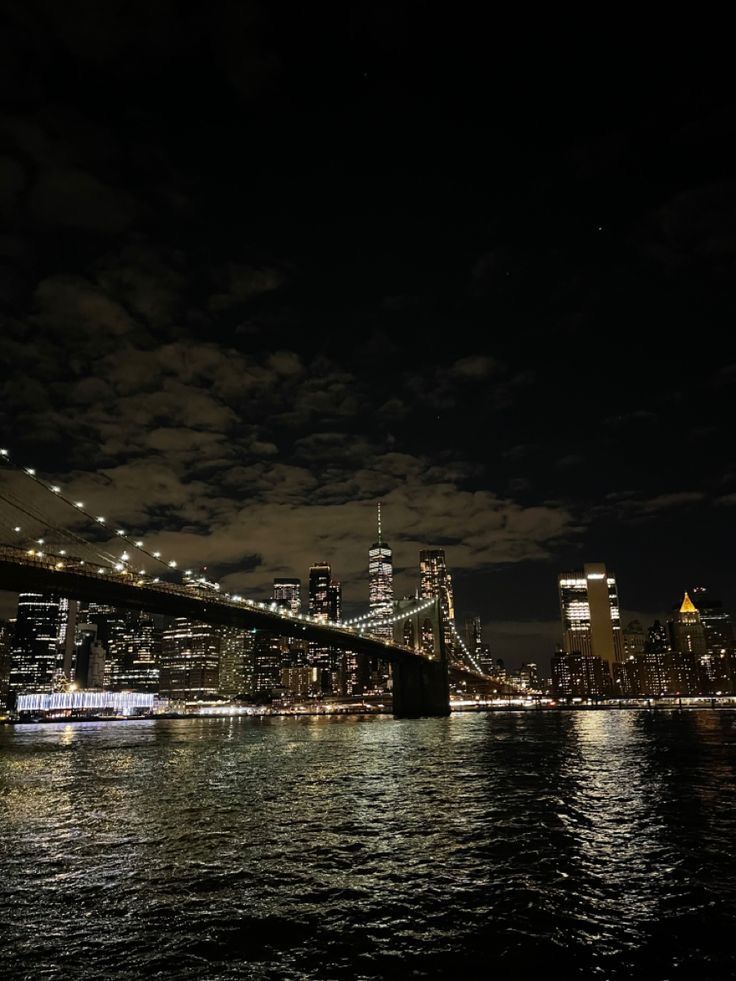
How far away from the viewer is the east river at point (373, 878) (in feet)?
28.7

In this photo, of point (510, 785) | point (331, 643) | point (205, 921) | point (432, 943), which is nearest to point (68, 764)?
point (510, 785)

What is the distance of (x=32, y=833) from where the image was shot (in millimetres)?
17688

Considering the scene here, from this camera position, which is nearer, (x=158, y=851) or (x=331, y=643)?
(x=158, y=851)

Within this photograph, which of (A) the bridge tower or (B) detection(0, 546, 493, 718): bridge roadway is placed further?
(A) the bridge tower

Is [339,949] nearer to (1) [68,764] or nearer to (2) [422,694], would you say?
(1) [68,764]

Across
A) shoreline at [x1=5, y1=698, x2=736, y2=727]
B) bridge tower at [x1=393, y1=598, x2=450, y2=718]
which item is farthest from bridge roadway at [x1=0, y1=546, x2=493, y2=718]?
shoreline at [x1=5, y1=698, x2=736, y2=727]

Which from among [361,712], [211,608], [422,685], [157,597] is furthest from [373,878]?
[361,712]

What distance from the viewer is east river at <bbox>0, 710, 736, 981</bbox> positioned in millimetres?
8750

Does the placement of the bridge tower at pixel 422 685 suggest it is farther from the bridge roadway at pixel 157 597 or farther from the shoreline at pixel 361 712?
the shoreline at pixel 361 712

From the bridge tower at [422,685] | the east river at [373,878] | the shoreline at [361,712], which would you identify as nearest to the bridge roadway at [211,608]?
the bridge tower at [422,685]

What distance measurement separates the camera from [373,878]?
1226cm

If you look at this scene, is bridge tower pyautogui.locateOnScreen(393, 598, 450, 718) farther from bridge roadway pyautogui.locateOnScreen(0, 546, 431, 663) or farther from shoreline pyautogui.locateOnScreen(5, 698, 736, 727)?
shoreline pyautogui.locateOnScreen(5, 698, 736, 727)

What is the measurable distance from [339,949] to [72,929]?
4135 mm

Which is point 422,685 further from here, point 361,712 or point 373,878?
point 373,878
